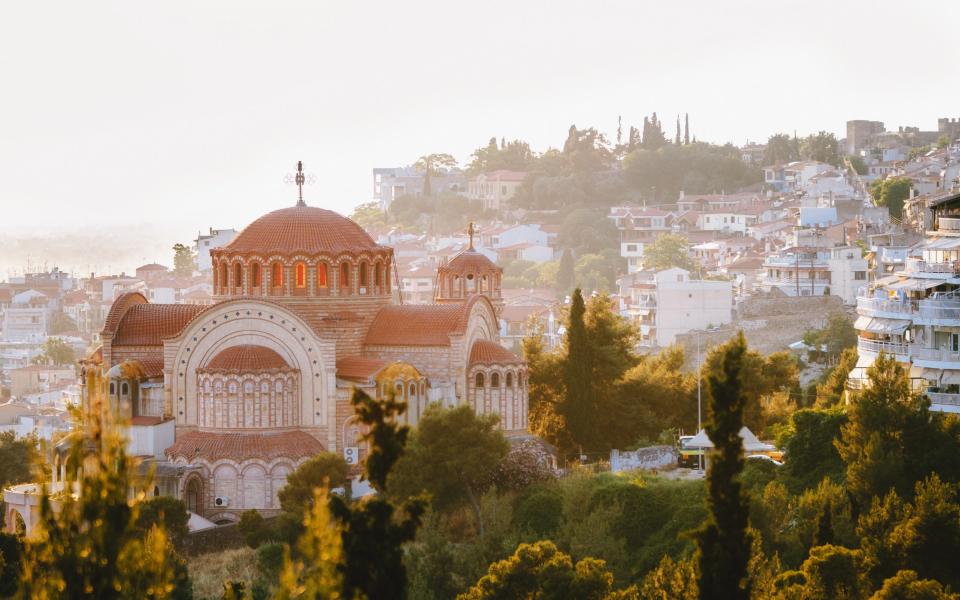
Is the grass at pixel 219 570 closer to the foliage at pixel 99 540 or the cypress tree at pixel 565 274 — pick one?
the foliage at pixel 99 540

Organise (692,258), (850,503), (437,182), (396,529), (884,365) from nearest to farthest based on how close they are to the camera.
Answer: (396,529) < (850,503) < (884,365) < (692,258) < (437,182)

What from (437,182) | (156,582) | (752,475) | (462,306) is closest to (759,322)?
(462,306)

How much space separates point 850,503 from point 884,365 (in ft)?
10.8

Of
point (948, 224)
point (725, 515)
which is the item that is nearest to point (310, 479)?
point (948, 224)

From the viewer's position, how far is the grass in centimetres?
3412

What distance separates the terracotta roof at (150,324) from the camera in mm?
42156

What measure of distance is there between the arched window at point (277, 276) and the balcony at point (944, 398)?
1451cm

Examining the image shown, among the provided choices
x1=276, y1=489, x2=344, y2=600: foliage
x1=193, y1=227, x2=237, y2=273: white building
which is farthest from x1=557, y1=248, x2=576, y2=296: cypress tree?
x1=276, y1=489, x2=344, y2=600: foliage

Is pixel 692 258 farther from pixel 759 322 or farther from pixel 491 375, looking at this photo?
pixel 491 375

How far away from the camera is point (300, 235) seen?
4178 cm

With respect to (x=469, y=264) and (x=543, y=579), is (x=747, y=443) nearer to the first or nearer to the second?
(x=469, y=264)

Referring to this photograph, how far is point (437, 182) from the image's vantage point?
422ft

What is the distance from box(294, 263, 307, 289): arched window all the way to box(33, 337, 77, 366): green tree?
5642 centimetres

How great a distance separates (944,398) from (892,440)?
9.38 ft
